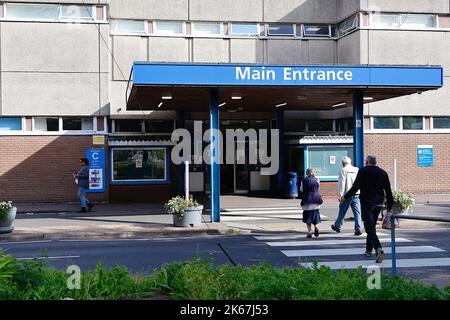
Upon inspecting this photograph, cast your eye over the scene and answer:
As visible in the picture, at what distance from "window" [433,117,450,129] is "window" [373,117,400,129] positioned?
1757mm

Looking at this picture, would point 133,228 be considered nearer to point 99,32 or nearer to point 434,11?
point 99,32

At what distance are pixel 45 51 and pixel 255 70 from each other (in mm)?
10423

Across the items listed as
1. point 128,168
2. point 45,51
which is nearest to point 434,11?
point 128,168

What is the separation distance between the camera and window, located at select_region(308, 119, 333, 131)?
25.5 metres

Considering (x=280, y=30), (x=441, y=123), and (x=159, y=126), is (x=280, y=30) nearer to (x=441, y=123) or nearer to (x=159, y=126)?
(x=159, y=126)

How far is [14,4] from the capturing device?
69.4ft

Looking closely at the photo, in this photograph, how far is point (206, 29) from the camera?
23.7 m

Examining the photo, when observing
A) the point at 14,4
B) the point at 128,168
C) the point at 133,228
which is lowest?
the point at 133,228

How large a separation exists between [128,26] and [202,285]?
19.0 meters

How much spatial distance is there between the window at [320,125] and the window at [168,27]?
7332mm

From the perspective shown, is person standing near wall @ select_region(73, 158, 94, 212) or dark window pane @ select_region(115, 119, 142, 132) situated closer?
person standing near wall @ select_region(73, 158, 94, 212)

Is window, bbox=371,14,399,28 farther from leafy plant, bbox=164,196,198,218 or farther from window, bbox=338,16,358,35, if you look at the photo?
leafy plant, bbox=164,196,198,218

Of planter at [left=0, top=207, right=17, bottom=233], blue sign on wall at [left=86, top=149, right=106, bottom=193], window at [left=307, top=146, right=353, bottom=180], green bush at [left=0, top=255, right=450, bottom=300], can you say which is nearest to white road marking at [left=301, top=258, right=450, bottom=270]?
green bush at [left=0, top=255, right=450, bottom=300]

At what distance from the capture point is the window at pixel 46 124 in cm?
2144
